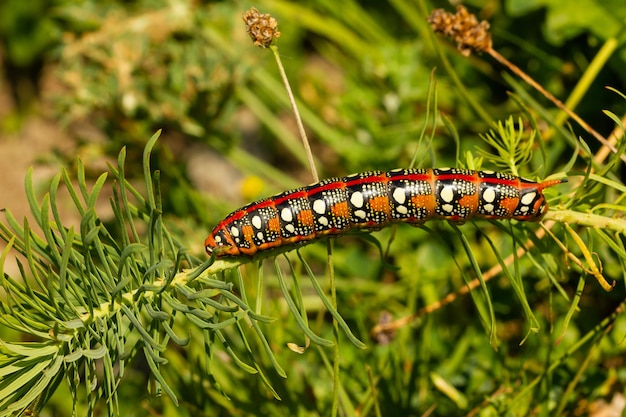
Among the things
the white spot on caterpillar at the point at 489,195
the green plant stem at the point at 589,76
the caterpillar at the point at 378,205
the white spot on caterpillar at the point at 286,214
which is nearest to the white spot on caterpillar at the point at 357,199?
the caterpillar at the point at 378,205

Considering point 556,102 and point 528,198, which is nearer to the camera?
point 528,198

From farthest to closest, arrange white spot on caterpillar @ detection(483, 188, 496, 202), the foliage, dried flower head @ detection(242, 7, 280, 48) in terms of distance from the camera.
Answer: the foliage < white spot on caterpillar @ detection(483, 188, 496, 202) < dried flower head @ detection(242, 7, 280, 48)

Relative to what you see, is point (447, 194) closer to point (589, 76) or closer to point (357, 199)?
point (357, 199)

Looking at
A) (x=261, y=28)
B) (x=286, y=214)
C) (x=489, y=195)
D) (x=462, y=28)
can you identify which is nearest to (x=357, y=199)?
(x=286, y=214)

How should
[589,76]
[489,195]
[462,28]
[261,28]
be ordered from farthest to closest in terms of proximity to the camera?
[589,76]
[462,28]
[489,195]
[261,28]

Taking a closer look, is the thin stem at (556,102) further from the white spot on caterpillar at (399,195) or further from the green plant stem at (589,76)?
the white spot on caterpillar at (399,195)

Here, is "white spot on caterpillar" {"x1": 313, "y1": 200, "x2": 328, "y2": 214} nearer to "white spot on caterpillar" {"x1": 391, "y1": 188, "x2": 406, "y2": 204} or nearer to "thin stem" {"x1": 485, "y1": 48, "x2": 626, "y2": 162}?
"white spot on caterpillar" {"x1": 391, "y1": 188, "x2": 406, "y2": 204}

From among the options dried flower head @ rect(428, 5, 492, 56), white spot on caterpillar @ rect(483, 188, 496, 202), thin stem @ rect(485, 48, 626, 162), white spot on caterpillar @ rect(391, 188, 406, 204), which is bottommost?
white spot on caterpillar @ rect(483, 188, 496, 202)

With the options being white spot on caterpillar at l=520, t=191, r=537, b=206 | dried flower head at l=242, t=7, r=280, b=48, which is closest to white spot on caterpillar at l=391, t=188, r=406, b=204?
white spot on caterpillar at l=520, t=191, r=537, b=206
